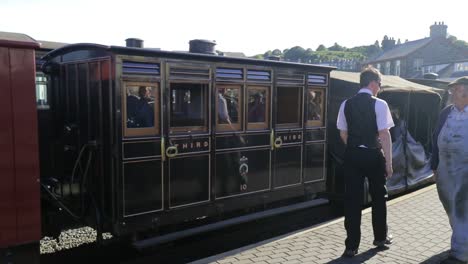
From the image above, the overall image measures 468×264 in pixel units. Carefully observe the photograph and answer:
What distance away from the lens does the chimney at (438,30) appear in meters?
49.1

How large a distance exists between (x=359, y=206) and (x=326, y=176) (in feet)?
9.70

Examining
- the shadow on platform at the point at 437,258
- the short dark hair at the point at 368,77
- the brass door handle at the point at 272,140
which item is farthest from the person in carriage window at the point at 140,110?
the shadow on platform at the point at 437,258

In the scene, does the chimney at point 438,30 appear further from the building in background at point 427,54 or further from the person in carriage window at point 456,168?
the person in carriage window at point 456,168

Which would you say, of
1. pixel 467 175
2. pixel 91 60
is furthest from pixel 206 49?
pixel 467 175

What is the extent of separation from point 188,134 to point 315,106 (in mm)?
2815

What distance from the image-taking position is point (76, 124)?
5402mm

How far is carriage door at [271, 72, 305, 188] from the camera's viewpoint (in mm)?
6578

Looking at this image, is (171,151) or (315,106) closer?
(171,151)

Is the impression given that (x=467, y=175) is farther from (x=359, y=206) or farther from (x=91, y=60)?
(x=91, y=60)

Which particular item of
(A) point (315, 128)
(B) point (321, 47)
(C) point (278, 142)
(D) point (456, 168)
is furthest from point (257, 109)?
(B) point (321, 47)

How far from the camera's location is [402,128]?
9078 millimetres

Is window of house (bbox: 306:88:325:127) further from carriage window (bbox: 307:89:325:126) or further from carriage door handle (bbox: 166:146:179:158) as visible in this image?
carriage door handle (bbox: 166:146:179:158)

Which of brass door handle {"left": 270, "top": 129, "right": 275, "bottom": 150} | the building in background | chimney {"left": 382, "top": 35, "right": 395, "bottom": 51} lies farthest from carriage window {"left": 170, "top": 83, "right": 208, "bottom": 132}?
chimney {"left": 382, "top": 35, "right": 395, "bottom": 51}

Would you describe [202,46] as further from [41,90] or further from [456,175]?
[456,175]
